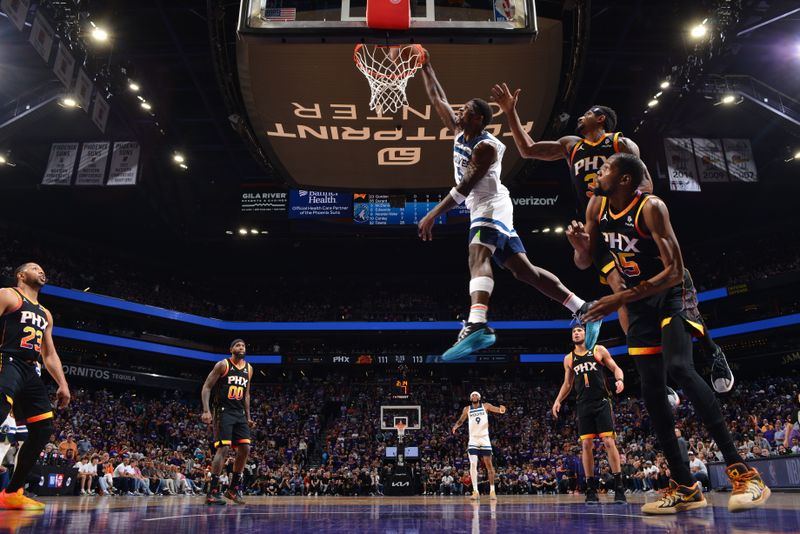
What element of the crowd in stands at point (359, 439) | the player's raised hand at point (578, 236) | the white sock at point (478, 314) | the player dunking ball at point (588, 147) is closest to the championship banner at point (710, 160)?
the crowd in stands at point (359, 439)

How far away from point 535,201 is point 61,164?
19097mm

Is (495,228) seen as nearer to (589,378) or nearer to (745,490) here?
(745,490)

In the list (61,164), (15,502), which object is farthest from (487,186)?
(61,164)

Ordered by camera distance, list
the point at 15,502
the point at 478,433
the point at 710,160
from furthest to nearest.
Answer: the point at 710,160, the point at 478,433, the point at 15,502

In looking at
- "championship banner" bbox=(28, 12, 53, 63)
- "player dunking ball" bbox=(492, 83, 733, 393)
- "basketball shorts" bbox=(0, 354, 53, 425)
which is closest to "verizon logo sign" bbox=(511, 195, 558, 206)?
"championship banner" bbox=(28, 12, 53, 63)

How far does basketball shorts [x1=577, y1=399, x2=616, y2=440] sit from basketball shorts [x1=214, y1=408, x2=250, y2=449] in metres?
5.10

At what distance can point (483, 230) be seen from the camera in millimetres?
4703

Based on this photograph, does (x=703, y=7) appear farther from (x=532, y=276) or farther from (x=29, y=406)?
(x=29, y=406)

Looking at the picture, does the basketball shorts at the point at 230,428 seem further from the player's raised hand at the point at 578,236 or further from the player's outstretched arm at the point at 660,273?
the player's outstretched arm at the point at 660,273

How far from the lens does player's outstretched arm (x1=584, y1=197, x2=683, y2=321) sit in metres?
3.75

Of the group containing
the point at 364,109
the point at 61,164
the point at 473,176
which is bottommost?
the point at 473,176

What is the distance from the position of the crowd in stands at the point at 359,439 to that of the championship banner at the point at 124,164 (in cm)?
949

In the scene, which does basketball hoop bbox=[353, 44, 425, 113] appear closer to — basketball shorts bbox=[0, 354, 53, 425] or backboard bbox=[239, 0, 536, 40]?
backboard bbox=[239, 0, 536, 40]

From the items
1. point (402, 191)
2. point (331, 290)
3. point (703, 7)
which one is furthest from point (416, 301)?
point (703, 7)
